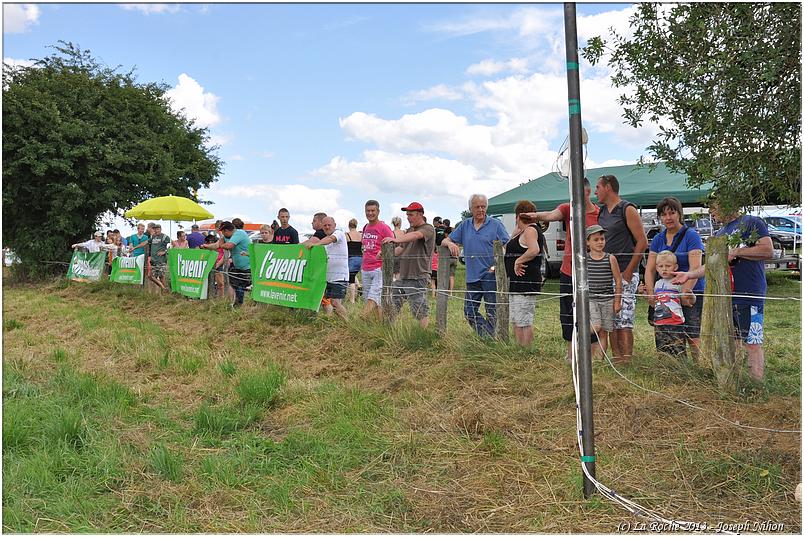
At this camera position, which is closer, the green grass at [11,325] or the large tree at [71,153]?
the green grass at [11,325]

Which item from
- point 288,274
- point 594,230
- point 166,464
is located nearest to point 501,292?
point 594,230

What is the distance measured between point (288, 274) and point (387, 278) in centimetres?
217

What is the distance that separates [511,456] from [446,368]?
6.43ft

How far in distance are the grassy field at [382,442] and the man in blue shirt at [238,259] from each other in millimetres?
4617

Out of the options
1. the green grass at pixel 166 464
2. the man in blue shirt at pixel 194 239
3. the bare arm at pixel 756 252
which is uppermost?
the man in blue shirt at pixel 194 239

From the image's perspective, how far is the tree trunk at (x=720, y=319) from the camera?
16.6 feet

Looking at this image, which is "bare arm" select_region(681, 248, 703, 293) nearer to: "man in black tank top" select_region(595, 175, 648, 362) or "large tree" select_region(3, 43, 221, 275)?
"man in black tank top" select_region(595, 175, 648, 362)

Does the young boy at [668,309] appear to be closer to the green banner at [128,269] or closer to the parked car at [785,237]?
the parked car at [785,237]

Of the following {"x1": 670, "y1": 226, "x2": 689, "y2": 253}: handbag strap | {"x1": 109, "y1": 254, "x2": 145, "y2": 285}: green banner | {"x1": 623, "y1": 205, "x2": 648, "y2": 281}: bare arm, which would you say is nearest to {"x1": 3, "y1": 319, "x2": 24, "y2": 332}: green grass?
{"x1": 109, "y1": 254, "x2": 145, "y2": 285}: green banner

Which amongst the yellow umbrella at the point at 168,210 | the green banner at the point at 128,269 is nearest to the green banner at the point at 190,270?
the green banner at the point at 128,269

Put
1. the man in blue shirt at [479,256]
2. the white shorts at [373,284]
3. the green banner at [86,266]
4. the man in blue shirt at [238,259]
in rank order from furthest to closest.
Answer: the green banner at [86,266] < the man in blue shirt at [238,259] < the white shorts at [373,284] < the man in blue shirt at [479,256]

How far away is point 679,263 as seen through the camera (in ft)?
19.8

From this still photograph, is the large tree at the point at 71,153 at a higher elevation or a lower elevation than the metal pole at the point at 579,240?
higher

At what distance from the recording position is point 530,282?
6805 millimetres
